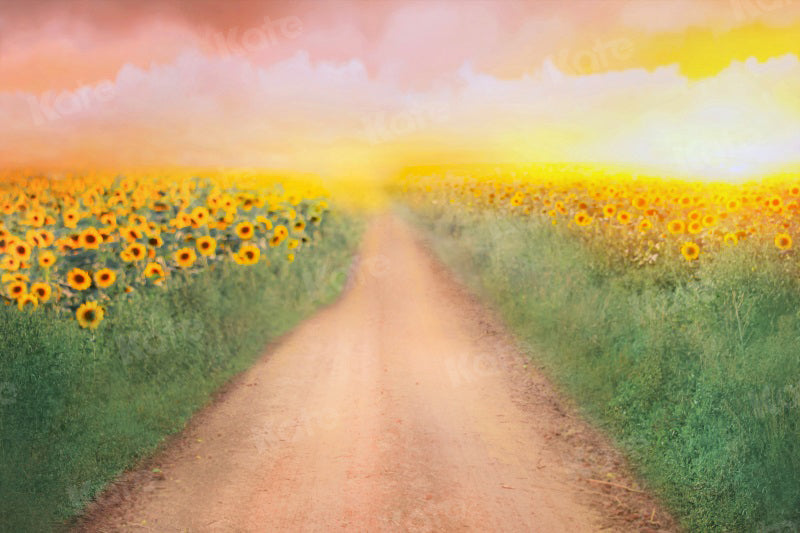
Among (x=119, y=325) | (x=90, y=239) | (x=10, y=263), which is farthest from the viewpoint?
(x=90, y=239)

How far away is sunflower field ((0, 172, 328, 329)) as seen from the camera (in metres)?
6.99

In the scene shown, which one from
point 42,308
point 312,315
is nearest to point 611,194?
point 312,315

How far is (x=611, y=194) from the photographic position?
42.3 ft

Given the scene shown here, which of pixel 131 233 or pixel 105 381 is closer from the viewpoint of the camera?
pixel 105 381

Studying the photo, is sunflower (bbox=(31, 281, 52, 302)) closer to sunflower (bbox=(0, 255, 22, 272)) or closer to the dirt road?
sunflower (bbox=(0, 255, 22, 272))

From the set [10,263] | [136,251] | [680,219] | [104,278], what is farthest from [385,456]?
[680,219]

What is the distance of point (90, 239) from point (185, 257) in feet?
4.42

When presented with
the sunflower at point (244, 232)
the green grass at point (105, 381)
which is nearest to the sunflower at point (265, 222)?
the sunflower at point (244, 232)

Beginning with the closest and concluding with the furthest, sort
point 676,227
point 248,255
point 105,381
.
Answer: point 105,381 < point 676,227 < point 248,255

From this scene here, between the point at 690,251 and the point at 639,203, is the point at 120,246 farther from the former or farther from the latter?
the point at 639,203

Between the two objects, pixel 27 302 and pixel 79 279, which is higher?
pixel 79 279

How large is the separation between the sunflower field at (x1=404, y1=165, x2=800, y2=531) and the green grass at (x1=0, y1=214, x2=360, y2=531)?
4112 mm

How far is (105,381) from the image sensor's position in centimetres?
590

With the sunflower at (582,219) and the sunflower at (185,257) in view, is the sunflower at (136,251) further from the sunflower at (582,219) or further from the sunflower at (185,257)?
the sunflower at (582,219)
